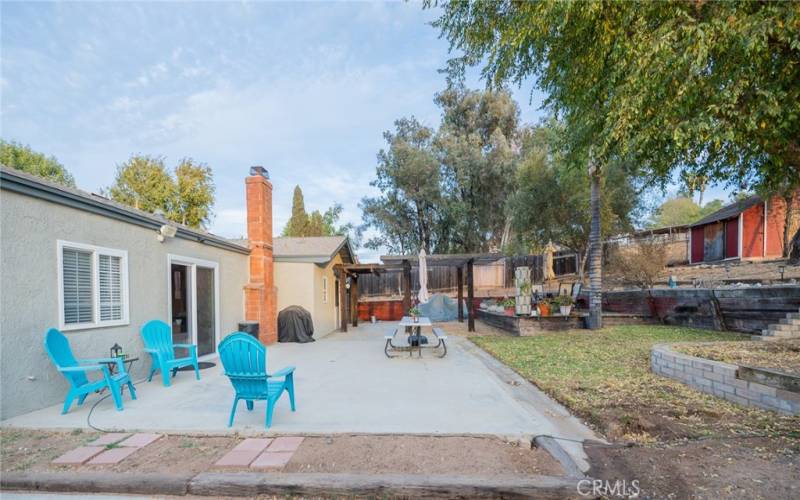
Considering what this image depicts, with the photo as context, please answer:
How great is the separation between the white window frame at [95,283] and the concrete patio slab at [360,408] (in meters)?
1.02

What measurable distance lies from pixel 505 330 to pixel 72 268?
10.9 metres

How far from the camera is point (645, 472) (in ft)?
9.57

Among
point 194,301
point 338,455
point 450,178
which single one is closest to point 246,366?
point 338,455

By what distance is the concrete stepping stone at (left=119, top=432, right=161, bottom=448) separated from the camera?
352 cm

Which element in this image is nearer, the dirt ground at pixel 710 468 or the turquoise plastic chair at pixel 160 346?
the dirt ground at pixel 710 468

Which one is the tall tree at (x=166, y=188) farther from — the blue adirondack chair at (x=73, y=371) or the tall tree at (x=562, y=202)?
the blue adirondack chair at (x=73, y=371)

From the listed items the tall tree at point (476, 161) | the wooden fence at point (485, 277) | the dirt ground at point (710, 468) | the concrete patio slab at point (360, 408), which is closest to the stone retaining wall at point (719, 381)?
the dirt ground at point (710, 468)

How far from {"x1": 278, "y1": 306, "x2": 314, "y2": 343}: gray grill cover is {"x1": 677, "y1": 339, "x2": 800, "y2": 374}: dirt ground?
8.59 m

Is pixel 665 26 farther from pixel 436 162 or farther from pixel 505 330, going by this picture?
pixel 436 162

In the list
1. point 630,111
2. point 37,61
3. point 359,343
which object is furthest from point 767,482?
point 37,61

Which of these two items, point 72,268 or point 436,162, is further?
point 436,162

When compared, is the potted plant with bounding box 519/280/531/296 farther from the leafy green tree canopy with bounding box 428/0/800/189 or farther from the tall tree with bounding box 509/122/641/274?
the leafy green tree canopy with bounding box 428/0/800/189

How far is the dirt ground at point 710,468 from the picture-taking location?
2635 mm

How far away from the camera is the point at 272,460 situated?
3.16 meters
